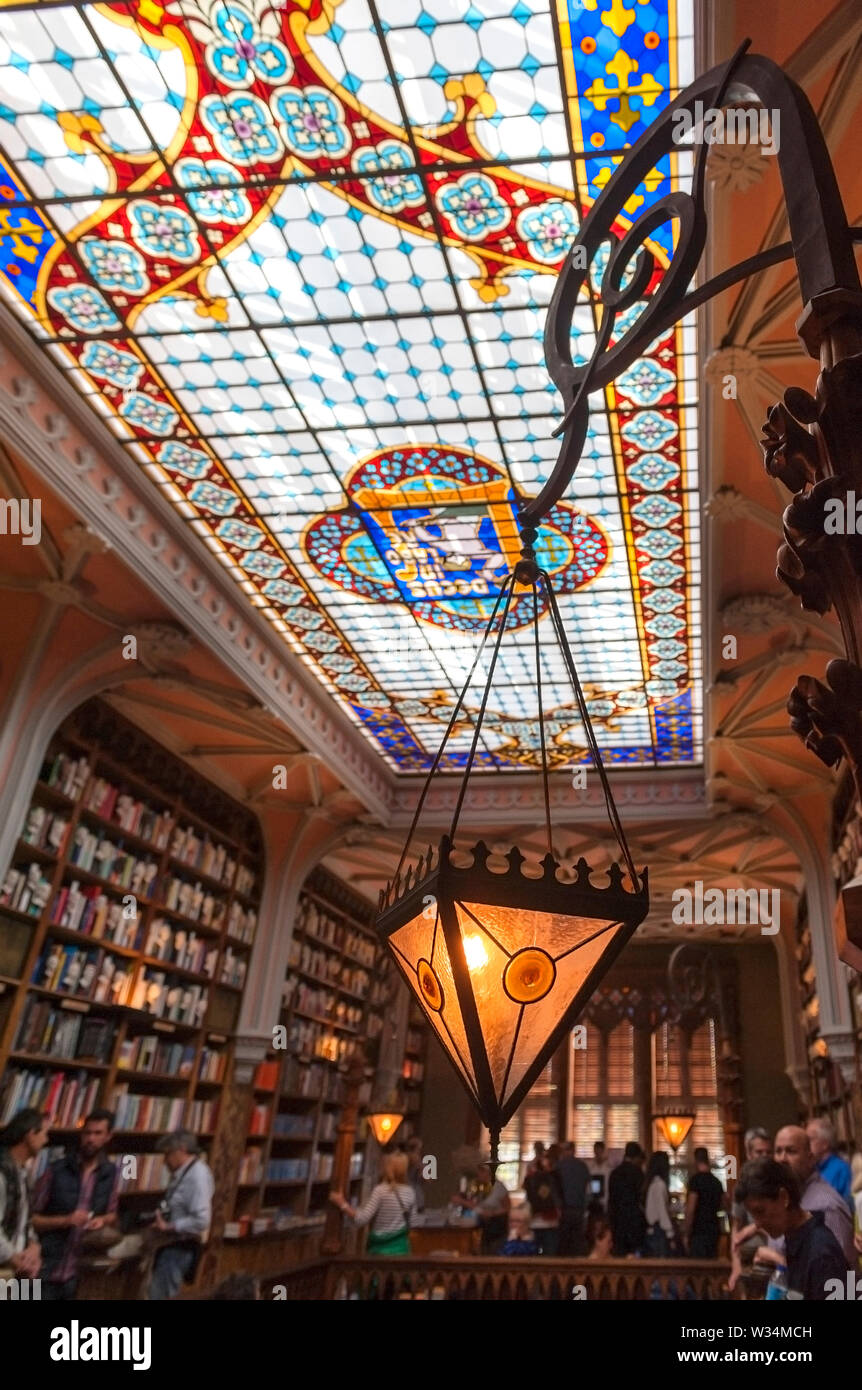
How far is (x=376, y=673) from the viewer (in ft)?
25.0

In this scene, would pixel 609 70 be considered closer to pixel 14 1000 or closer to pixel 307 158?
pixel 307 158

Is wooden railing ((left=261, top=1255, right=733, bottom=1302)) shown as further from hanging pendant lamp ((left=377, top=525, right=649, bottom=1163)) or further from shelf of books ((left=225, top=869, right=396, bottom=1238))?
hanging pendant lamp ((left=377, top=525, right=649, bottom=1163))

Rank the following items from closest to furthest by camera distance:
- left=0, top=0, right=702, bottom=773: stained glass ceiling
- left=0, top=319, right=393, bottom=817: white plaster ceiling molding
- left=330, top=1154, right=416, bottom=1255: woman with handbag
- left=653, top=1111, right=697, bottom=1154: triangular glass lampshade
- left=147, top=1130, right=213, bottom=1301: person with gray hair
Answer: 1. left=0, top=0, right=702, bottom=773: stained glass ceiling
2. left=0, top=319, right=393, bottom=817: white plaster ceiling molding
3. left=147, top=1130, right=213, bottom=1301: person with gray hair
4. left=330, top=1154, right=416, bottom=1255: woman with handbag
5. left=653, top=1111, right=697, bottom=1154: triangular glass lampshade

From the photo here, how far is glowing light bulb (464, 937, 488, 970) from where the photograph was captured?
1.33 meters

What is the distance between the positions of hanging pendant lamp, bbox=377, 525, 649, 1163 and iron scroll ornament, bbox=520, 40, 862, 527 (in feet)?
1.44

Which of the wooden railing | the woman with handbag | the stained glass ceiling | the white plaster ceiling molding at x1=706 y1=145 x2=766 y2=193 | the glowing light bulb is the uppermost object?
the stained glass ceiling

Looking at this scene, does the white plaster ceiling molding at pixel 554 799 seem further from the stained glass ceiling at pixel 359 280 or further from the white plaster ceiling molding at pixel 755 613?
the white plaster ceiling molding at pixel 755 613

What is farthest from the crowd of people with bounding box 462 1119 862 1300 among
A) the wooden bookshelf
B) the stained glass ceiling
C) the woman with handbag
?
the wooden bookshelf

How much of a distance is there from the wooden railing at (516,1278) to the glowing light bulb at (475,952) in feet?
16.3

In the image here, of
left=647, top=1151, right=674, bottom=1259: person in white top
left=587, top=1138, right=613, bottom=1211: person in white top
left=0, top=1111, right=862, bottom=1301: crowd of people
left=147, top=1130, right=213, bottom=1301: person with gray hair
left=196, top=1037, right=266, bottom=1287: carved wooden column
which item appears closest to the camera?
left=0, top=1111, right=862, bottom=1301: crowd of people

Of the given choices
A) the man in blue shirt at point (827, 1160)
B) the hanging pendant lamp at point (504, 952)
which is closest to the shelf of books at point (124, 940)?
the man in blue shirt at point (827, 1160)

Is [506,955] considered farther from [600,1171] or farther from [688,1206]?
[600,1171]
